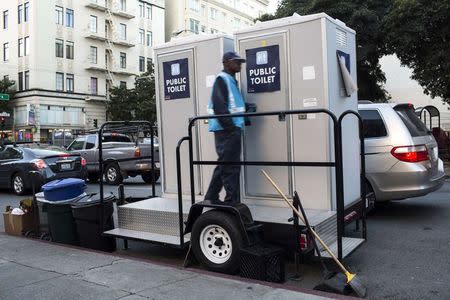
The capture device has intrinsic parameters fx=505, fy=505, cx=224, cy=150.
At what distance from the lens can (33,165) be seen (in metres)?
13.5

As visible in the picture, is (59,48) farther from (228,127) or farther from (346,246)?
(346,246)

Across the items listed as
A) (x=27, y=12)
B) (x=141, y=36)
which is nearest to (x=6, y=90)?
(x=27, y=12)

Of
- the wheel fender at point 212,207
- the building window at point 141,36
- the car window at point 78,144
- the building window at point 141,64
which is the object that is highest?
the building window at point 141,36

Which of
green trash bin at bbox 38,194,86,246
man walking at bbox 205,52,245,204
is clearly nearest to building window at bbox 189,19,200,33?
green trash bin at bbox 38,194,86,246

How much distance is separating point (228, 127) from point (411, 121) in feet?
12.5

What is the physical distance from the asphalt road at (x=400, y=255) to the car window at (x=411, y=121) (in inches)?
54.9

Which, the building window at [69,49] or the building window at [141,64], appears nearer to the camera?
the building window at [69,49]

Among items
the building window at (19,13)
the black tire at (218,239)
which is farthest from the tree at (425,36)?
the building window at (19,13)

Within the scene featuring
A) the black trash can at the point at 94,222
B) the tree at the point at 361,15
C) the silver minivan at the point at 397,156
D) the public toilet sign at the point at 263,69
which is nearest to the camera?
the public toilet sign at the point at 263,69

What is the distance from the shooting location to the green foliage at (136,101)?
46.5 m

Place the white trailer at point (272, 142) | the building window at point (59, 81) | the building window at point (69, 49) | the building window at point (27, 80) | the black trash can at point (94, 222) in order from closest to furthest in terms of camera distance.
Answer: the white trailer at point (272, 142)
the black trash can at point (94, 222)
the building window at point (27, 80)
the building window at point (59, 81)
the building window at point (69, 49)

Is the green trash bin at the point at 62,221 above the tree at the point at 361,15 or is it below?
below

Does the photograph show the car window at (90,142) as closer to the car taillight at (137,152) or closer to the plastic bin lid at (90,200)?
the car taillight at (137,152)

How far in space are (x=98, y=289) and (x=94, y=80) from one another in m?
51.5
